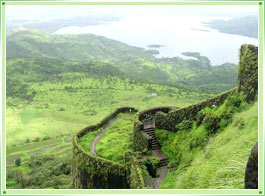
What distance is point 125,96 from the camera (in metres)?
83.6

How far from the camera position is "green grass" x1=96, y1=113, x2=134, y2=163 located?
14.6m

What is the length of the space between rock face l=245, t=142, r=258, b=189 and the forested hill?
321ft

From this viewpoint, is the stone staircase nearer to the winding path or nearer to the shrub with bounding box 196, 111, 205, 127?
the winding path

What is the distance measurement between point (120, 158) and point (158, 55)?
16870 centimetres

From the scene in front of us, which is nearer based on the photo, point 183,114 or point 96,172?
point 183,114

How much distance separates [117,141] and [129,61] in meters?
149

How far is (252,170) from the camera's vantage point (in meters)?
3.91

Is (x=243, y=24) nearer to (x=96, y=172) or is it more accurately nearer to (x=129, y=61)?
(x=96, y=172)

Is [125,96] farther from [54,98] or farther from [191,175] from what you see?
[191,175]

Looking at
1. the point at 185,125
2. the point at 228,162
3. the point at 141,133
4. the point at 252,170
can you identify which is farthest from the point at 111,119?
the point at 252,170

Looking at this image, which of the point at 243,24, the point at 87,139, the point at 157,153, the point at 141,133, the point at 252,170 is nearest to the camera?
the point at 252,170

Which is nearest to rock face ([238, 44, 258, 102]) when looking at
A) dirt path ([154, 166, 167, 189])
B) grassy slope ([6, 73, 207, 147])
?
dirt path ([154, 166, 167, 189])

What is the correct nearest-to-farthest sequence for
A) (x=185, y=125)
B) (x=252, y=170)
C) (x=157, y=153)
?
(x=252, y=170) < (x=185, y=125) < (x=157, y=153)

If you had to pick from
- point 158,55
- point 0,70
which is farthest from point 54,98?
point 158,55
